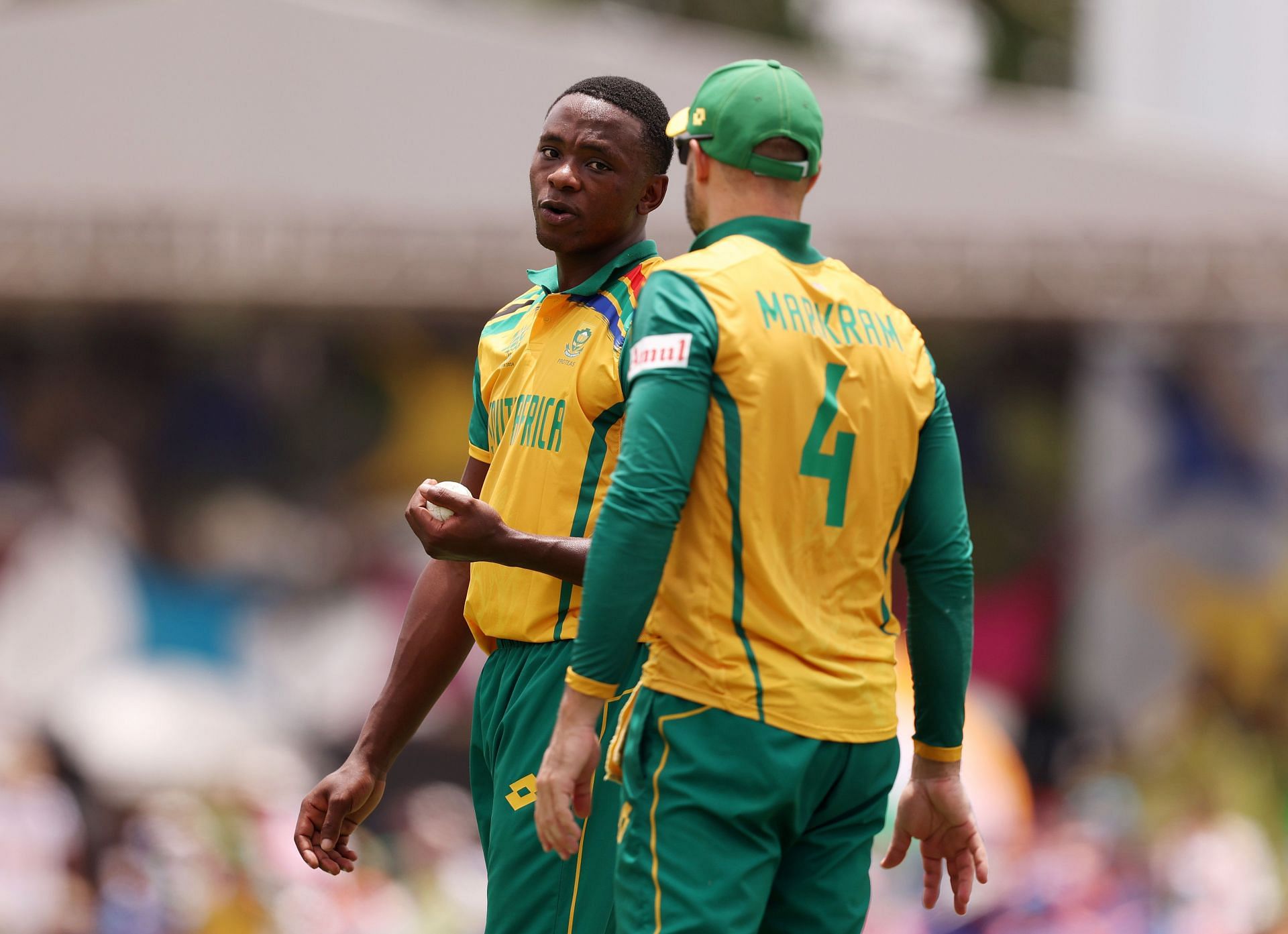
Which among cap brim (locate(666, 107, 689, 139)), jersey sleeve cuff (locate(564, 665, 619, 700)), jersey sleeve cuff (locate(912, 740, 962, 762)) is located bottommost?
jersey sleeve cuff (locate(912, 740, 962, 762))

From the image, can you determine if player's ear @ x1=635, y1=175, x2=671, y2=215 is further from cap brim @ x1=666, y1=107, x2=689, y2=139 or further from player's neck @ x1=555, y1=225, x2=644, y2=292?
cap brim @ x1=666, y1=107, x2=689, y2=139

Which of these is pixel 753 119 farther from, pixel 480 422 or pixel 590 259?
pixel 480 422

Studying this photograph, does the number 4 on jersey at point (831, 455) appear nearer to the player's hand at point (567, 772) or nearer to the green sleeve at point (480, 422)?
the player's hand at point (567, 772)

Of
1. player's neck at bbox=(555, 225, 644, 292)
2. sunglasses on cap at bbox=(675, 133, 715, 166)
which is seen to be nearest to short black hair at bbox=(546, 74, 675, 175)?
player's neck at bbox=(555, 225, 644, 292)

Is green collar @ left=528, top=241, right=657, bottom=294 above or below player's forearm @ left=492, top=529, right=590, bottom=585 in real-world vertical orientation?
above

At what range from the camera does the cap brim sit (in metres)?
3.00

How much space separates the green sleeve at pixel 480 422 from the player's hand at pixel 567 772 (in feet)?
3.18

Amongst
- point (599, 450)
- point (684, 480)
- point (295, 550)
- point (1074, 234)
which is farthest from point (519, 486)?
point (295, 550)

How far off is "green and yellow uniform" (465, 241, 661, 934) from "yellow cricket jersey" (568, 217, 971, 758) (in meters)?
0.44

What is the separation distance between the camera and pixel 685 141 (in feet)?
9.93

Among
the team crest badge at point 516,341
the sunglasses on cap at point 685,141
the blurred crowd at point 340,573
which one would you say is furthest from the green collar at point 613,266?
the blurred crowd at point 340,573

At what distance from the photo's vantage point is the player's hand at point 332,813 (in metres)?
3.63

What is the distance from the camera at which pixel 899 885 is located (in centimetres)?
1001

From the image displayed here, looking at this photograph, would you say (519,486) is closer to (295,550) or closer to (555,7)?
(295,550)
